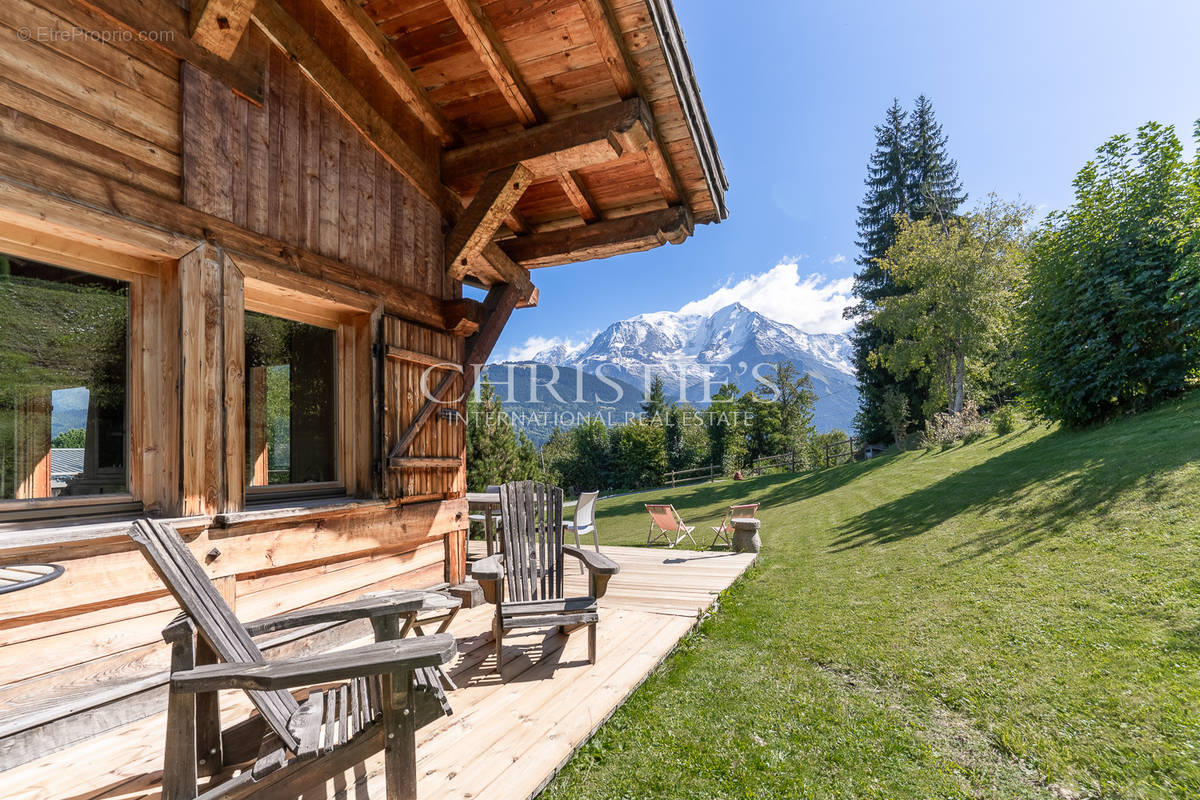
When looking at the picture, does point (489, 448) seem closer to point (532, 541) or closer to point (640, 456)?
point (532, 541)

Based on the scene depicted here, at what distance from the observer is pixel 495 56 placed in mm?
3121

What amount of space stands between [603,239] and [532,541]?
2974 mm

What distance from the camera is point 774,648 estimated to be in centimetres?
339

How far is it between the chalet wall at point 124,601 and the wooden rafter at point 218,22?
239 centimetres

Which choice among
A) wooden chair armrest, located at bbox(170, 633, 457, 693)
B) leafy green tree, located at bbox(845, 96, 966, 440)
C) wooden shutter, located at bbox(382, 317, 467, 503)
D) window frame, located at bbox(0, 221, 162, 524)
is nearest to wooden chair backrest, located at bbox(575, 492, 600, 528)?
wooden shutter, located at bbox(382, 317, 467, 503)

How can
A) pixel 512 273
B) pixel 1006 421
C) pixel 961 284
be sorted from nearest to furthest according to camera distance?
pixel 512 273
pixel 1006 421
pixel 961 284

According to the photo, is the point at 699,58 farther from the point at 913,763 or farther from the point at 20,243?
the point at 913,763

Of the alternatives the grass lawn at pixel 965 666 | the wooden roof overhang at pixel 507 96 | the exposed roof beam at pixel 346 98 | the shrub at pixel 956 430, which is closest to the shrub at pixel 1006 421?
the shrub at pixel 956 430

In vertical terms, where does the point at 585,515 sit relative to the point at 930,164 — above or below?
A: below

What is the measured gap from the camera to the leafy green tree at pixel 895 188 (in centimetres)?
2947

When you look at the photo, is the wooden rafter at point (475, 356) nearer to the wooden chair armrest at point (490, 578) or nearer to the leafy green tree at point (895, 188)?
the wooden chair armrest at point (490, 578)

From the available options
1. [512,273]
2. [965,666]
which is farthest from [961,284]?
[965,666]

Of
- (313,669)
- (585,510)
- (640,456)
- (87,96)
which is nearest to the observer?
(313,669)

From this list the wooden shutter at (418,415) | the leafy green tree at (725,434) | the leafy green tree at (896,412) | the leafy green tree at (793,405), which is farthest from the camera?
the leafy green tree at (725,434)
